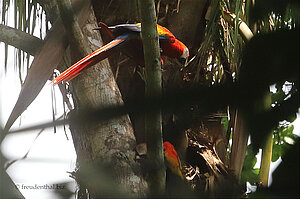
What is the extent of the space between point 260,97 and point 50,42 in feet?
2.96

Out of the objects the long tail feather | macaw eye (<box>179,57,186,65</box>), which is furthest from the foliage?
macaw eye (<box>179,57,186,65</box>)

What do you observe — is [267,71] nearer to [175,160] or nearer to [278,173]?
[278,173]

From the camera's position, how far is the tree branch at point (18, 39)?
197 centimetres

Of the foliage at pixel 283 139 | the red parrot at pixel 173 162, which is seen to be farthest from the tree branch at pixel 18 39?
the foliage at pixel 283 139

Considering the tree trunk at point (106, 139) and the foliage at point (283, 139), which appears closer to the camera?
the foliage at point (283, 139)

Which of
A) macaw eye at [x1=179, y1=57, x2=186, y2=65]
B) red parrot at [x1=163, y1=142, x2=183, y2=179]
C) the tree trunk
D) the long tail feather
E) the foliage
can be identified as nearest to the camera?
the foliage

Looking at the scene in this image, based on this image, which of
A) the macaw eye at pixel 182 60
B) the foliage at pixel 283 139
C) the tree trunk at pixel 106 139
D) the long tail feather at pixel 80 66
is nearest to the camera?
the foliage at pixel 283 139

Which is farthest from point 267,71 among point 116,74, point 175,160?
point 116,74

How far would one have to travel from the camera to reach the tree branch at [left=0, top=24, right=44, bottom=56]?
197cm

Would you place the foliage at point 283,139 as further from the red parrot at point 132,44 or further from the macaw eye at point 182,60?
the macaw eye at point 182,60

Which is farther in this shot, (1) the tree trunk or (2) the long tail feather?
(2) the long tail feather

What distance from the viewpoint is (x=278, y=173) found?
1.06ft

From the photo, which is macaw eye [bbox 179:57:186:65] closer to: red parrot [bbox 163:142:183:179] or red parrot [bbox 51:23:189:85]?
red parrot [bbox 51:23:189:85]

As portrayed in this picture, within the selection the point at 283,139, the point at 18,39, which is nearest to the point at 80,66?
the point at 18,39
